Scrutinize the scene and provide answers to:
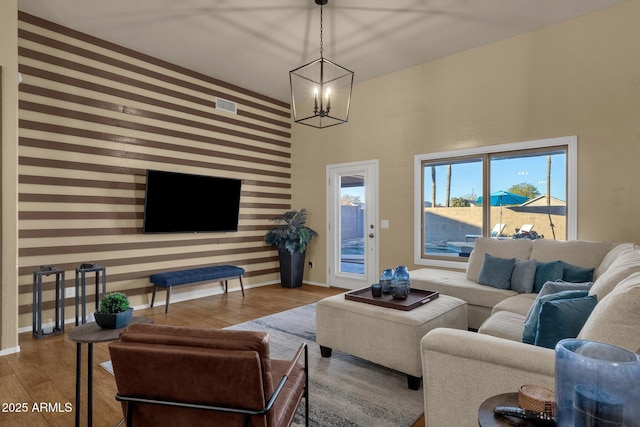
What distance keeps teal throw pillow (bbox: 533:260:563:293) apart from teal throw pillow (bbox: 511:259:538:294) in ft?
0.12

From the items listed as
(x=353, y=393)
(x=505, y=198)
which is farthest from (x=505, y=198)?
(x=353, y=393)

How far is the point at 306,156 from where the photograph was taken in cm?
660

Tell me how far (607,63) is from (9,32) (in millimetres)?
5899

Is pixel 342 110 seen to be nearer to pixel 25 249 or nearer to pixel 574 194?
pixel 574 194

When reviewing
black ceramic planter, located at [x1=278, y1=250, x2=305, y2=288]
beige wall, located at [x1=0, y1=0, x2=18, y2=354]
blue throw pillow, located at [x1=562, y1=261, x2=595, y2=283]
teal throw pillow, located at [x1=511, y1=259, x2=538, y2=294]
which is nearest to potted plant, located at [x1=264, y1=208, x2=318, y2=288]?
black ceramic planter, located at [x1=278, y1=250, x2=305, y2=288]

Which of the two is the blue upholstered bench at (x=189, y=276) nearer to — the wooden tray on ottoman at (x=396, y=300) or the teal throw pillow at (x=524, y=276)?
the wooden tray on ottoman at (x=396, y=300)

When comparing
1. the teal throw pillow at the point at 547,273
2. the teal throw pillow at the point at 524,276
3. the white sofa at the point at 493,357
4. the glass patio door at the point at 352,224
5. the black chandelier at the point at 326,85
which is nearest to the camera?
the white sofa at the point at 493,357

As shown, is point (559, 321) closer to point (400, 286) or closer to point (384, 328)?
point (384, 328)

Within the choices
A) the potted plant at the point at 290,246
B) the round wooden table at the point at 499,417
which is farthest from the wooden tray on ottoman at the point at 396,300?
the potted plant at the point at 290,246

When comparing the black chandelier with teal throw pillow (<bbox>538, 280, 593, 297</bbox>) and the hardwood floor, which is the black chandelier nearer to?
the hardwood floor

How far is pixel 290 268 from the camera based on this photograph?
6.06 meters

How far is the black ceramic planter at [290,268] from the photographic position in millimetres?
6070

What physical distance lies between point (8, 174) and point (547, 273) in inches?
201

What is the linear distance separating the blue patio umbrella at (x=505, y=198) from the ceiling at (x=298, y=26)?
1959 millimetres
